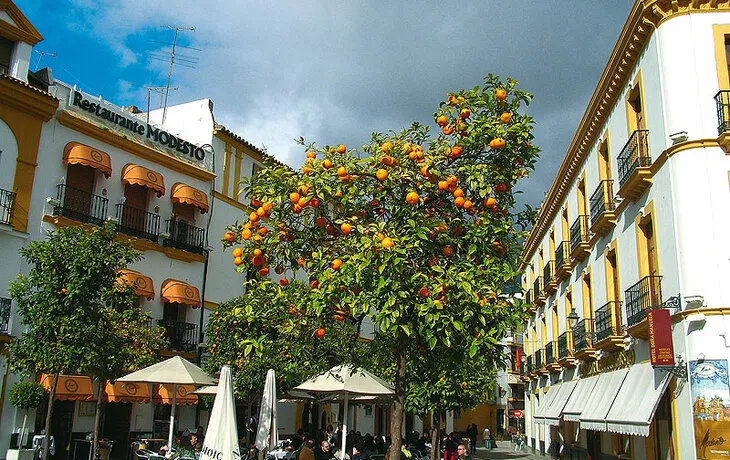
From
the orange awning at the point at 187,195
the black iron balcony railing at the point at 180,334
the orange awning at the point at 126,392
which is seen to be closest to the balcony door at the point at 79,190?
the orange awning at the point at 187,195

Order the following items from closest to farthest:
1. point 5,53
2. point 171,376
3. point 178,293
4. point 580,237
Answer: point 171,376
point 5,53
point 178,293
point 580,237

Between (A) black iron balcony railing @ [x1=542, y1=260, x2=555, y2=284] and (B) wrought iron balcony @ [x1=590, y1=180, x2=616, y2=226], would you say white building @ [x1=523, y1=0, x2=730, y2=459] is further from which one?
(A) black iron balcony railing @ [x1=542, y1=260, x2=555, y2=284]

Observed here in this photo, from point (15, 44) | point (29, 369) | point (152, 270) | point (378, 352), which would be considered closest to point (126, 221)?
point (152, 270)

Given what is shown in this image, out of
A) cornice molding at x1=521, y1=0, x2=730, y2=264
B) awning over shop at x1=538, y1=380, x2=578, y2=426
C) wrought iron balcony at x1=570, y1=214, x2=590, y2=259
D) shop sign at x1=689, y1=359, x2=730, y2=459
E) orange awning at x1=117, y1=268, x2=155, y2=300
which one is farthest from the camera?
awning over shop at x1=538, y1=380, x2=578, y2=426

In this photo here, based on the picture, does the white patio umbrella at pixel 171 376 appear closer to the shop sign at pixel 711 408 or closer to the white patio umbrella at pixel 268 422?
the white patio umbrella at pixel 268 422

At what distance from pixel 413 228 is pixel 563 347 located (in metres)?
20.4

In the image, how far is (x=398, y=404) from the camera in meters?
8.59

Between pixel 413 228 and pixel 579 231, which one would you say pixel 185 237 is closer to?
pixel 579 231

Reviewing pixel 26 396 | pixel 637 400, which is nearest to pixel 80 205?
pixel 26 396

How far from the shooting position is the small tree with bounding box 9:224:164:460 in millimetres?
13891

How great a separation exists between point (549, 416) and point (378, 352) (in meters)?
16.5

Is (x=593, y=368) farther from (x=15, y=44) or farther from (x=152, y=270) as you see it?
(x=15, y=44)

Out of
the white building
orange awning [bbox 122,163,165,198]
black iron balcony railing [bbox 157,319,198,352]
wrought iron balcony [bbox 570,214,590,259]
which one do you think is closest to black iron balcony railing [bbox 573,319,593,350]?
the white building

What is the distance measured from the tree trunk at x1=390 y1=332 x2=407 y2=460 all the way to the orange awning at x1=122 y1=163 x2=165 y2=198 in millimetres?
14879
